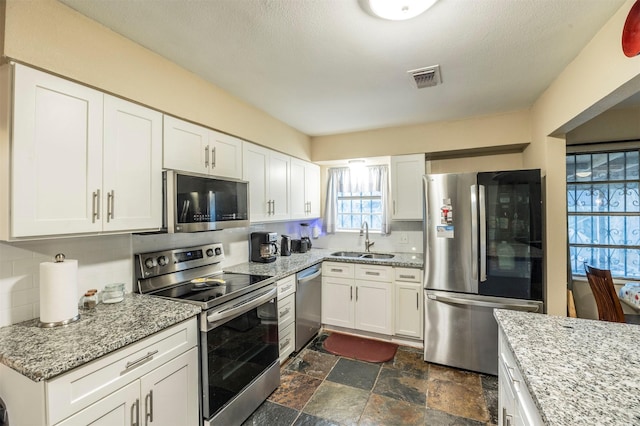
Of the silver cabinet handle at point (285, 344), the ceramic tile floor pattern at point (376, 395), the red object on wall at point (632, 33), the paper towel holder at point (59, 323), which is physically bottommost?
the ceramic tile floor pattern at point (376, 395)

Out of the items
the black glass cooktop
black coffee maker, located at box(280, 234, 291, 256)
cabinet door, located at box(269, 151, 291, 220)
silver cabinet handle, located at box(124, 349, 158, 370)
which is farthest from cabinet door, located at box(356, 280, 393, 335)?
silver cabinet handle, located at box(124, 349, 158, 370)

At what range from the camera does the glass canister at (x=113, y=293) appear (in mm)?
1721

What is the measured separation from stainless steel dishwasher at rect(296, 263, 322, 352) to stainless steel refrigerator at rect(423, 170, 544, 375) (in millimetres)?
1192

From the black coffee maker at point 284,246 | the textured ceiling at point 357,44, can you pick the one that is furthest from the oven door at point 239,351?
the textured ceiling at point 357,44

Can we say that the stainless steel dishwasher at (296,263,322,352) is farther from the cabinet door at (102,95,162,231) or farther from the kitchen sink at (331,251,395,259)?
the cabinet door at (102,95,162,231)

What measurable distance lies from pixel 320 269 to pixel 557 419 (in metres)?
2.67

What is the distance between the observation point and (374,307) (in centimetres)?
317

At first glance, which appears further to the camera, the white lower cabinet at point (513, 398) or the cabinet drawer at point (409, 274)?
the cabinet drawer at point (409, 274)

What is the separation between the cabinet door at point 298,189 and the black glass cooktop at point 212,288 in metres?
1.24

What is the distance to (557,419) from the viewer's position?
0.76m

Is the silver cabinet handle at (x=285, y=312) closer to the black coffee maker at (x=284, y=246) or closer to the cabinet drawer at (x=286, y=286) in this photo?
the cabinet drawer at (x=286, y=286)

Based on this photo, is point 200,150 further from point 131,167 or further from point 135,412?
point 135,412

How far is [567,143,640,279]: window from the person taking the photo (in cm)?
292

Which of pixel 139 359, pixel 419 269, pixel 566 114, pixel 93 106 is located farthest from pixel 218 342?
pixel 566 114
